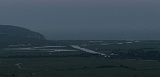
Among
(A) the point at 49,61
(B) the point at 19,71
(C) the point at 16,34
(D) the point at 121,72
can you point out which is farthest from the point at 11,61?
(C) the point at 16,34

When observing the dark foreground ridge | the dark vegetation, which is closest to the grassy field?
the dark vegetation

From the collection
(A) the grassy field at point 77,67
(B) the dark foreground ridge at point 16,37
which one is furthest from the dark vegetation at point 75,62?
(B) the dark foreground ridge at point 16,37

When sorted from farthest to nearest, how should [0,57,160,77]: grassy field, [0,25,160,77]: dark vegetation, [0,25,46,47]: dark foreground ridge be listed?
[0,25,46,47]: dark foreground ridge → [0,25,160,77]: dark vegetation → [0,57,160,77]: grassy field

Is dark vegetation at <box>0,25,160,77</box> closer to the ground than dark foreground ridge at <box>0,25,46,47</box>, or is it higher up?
closer to the ground

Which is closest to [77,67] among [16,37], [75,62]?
[75,62]

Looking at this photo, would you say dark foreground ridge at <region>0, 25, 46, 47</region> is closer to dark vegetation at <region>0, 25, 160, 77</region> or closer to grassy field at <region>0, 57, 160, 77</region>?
dark vegetation at <region>0, 25, 160, 77</region>

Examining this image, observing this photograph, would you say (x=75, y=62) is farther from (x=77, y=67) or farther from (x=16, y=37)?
(x=16, y=37)

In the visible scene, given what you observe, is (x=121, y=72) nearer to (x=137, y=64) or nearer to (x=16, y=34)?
(x=137, y=64)

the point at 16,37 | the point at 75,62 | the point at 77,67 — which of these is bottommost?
the point at 77,67
